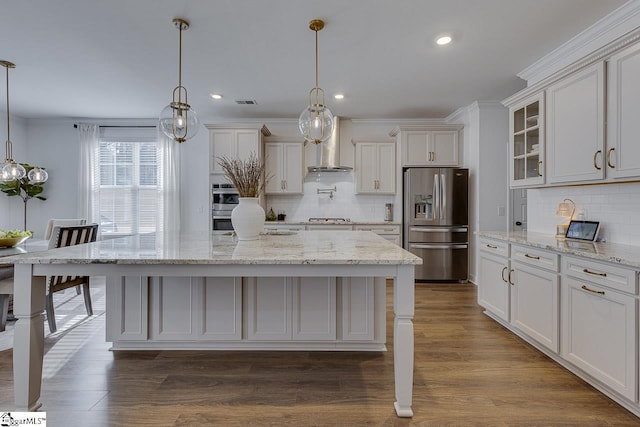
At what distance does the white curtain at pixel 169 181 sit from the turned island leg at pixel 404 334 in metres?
4.80

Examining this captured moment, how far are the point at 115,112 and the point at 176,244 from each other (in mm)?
4331

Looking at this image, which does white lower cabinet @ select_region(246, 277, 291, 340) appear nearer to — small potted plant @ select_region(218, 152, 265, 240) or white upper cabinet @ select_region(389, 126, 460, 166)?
small potted plant @ select_region(218, 152, 265, 240)

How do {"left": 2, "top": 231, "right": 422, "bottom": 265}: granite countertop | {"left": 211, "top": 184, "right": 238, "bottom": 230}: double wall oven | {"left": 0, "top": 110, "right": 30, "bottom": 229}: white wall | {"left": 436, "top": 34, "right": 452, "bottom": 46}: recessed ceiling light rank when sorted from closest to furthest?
{"left": 2, "top": 231, "right": 422, "bottom": 265}: granite countertop, {"left": 436, "top": 34, "right": 452, "bottom": 46}: recessed ceiling light, {"left": 211, "top": 184, "right": 238, "bottom": 230}: double wall oven, {"left": 0, "top": 110, "right": 30, "bottom": 229}: white wall

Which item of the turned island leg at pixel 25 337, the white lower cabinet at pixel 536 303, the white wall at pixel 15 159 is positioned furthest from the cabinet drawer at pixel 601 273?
the white wall at pixel 15 159

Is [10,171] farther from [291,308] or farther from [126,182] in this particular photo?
[291,308]

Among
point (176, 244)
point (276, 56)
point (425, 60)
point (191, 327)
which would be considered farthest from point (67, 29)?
point (425, 60)

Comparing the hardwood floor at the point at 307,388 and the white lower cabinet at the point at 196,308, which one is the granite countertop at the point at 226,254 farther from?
the hardwood floor at the point at 307,388

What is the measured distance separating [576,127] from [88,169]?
6.78 metres

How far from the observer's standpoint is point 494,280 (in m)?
3.16

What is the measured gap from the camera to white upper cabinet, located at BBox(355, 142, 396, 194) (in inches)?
209

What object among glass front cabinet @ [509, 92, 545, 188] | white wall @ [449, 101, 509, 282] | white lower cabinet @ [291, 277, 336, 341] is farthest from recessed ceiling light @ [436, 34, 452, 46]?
white lower cabinet @ [291, 277, 336, 341]

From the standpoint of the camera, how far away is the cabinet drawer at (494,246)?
294 centimetres

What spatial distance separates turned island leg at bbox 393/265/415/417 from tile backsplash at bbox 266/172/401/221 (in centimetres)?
393

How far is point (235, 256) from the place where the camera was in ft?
5.54
